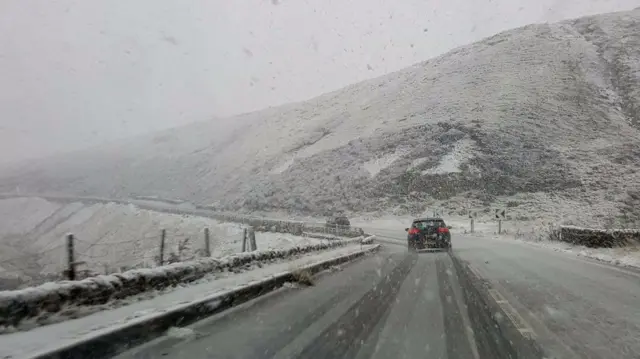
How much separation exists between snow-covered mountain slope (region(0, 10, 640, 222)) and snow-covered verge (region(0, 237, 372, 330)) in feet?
168

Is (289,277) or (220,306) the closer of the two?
(220,306)

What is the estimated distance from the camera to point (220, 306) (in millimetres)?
8508

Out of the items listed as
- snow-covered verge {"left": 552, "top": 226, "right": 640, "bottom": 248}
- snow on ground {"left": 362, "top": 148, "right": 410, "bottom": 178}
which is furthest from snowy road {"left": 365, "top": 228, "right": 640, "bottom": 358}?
snow on ground {"left": 362, "top": 148, "right": 410, "bottom": 178}

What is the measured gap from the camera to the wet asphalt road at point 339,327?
5738 mm

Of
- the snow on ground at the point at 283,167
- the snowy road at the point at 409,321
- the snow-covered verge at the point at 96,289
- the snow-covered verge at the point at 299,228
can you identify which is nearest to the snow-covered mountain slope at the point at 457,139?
the snow on ground at the point at 283,167

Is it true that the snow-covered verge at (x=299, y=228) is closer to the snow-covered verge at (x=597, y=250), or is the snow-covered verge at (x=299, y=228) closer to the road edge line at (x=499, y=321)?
the snow-covered verge at (x=597, y=250)

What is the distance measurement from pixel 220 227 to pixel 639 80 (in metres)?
65.0

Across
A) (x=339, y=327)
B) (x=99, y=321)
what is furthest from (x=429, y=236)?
(x=99, y=321)

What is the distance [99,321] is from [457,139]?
2587 inches

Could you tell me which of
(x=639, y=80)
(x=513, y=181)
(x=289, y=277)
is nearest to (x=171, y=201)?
(x=513, y=181)

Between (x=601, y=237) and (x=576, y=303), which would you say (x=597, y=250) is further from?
(x=576, y=303)

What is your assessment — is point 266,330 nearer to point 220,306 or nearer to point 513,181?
point 220,306

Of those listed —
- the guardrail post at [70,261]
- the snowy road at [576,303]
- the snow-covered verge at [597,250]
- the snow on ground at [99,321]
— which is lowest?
the snow-covered verge at [597,250]

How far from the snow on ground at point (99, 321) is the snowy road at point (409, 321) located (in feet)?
2.05
